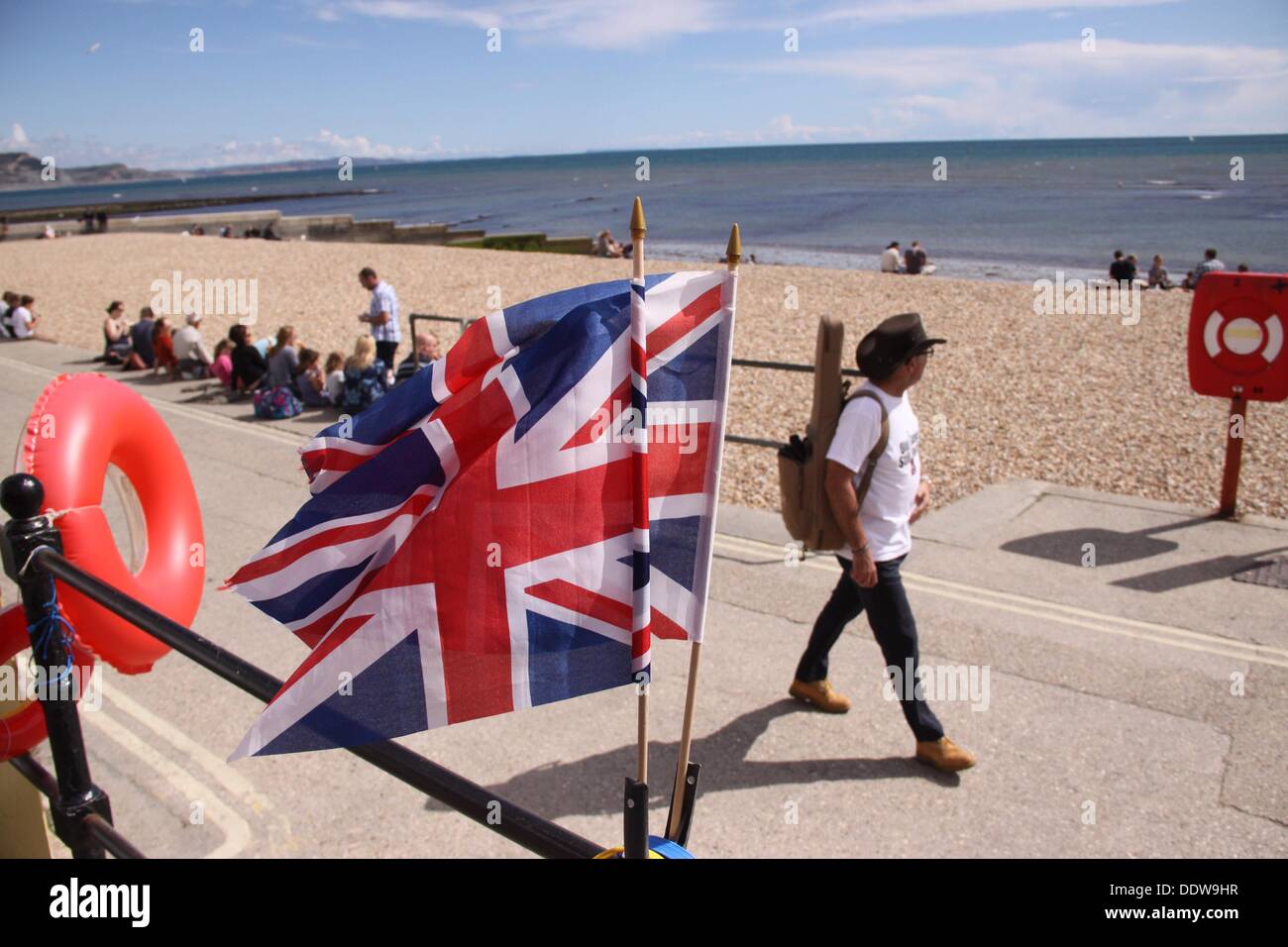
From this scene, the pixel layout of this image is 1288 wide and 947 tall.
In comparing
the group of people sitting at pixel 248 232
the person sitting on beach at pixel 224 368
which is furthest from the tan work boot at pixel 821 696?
the group of people sitting at pixel 248 232

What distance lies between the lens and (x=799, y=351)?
52.0ft

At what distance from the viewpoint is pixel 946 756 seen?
4590mm

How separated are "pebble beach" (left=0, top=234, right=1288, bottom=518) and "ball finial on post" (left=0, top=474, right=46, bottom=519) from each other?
6824 millimetres

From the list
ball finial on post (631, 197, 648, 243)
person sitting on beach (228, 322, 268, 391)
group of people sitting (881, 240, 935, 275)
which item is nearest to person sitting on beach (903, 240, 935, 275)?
group of people sitting (881, 240, 935, 275)

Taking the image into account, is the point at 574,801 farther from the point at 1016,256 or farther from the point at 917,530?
the point at 1016,256

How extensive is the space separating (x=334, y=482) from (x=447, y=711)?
2.05 ft

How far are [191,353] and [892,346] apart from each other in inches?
517

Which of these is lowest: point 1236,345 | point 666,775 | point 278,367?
point 666,775

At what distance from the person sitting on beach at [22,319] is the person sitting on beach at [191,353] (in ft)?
22.4

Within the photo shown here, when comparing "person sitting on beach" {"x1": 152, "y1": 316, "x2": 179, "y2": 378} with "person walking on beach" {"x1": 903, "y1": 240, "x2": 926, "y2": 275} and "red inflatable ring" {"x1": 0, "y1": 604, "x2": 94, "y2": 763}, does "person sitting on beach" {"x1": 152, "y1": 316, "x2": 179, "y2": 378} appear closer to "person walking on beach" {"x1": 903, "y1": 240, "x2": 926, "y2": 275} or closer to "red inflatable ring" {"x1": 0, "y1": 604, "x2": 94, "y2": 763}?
"red inflatable ring" {"x1": 0, "y1": 604, "x2": 94, "y2": 763}

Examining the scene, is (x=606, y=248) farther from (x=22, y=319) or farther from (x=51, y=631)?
(x=51, y=631)

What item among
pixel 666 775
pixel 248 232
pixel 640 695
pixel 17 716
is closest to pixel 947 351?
pixel 666 775
